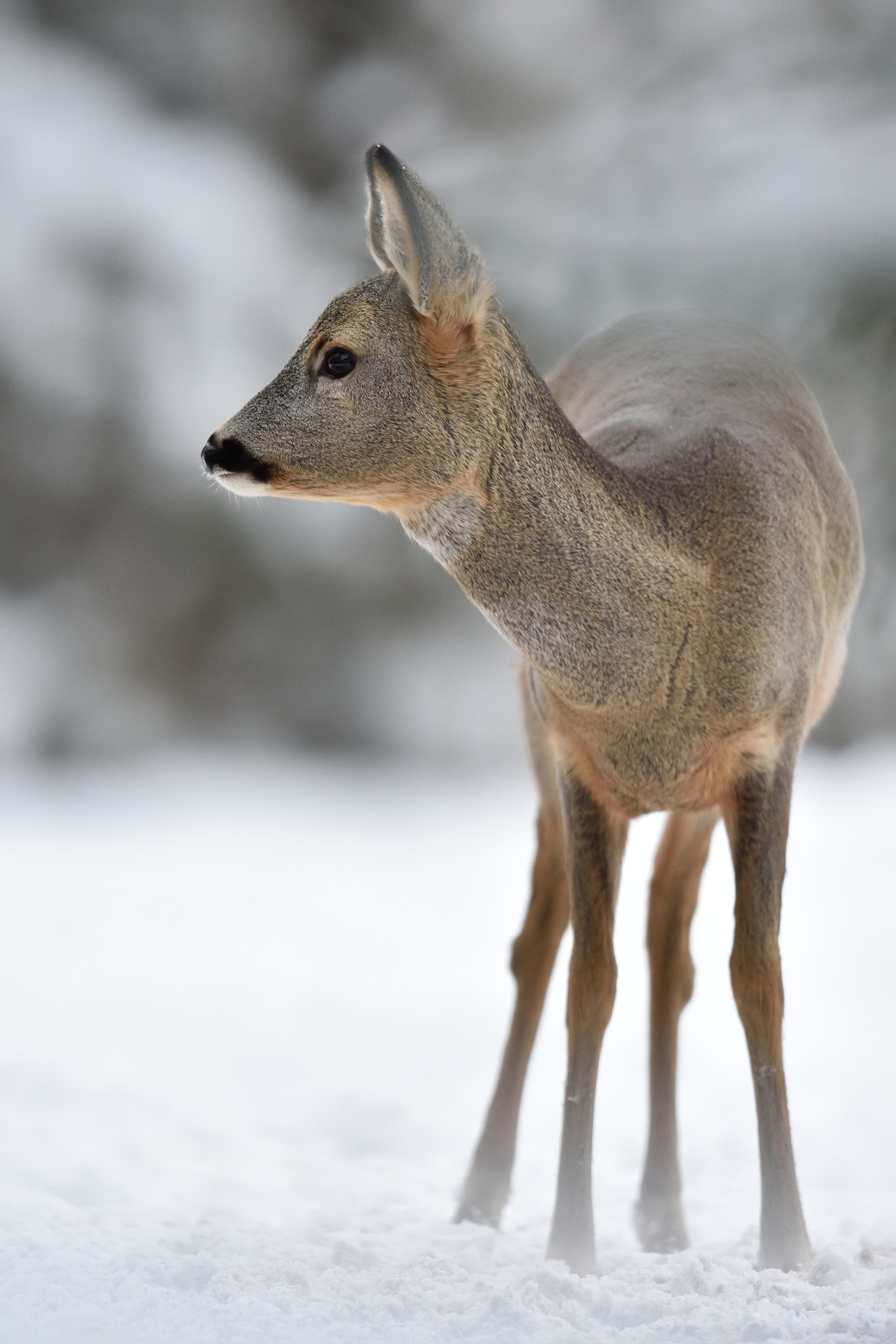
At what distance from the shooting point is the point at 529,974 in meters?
2.43

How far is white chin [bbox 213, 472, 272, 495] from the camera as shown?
1.72 meters

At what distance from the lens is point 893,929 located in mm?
3771

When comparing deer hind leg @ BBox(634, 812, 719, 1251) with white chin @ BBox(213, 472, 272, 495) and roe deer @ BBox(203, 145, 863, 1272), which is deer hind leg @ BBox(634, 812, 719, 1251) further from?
white chin @ BBox(213, 472, 272, 495)

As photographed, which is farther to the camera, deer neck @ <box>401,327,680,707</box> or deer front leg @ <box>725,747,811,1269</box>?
deer front leg @ <box>725,747,811,1269</box>

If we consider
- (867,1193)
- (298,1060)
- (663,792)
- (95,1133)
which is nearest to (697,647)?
(663,792)

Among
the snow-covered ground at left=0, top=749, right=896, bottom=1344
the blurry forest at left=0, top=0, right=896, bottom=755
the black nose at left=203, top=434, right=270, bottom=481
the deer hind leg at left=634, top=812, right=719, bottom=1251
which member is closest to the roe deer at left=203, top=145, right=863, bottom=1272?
the black nose at left=203, top=434, right=270, bottom=481

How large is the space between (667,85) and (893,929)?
2.08 m

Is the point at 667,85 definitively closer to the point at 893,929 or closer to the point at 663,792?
the point at 663,792

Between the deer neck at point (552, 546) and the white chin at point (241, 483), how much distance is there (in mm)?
172

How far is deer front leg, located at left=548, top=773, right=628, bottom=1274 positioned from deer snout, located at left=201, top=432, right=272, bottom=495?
0.57 m

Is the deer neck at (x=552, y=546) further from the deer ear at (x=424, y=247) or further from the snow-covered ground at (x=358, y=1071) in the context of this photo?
the snow-covered ground at (x=358, y=1071)

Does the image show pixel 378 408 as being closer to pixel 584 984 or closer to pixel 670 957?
pixel 584 984

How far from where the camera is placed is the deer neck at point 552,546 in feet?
5.78

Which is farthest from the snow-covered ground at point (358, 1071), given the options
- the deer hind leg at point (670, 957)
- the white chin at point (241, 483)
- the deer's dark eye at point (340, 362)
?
the deer's dark eye at point (340, 362)
